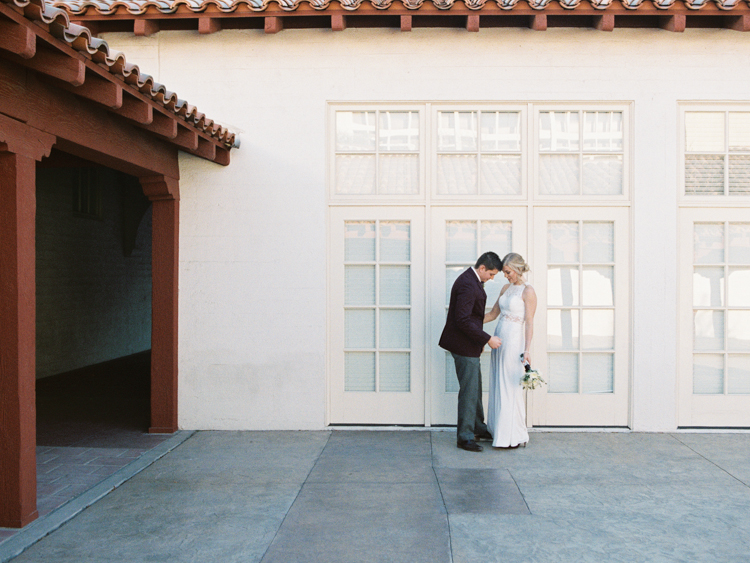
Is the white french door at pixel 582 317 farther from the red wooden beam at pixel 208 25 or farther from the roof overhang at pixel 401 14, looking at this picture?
the red wooden beam at pixel 208 25

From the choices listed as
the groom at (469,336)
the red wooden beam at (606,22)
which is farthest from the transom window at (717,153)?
the groom at (469,336)

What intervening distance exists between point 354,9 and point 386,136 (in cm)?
119

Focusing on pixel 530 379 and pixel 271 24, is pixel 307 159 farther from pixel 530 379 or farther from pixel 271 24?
pixel 530 379

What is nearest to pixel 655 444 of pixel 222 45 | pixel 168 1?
pixel 222 45

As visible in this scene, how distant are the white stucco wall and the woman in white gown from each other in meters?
1.29

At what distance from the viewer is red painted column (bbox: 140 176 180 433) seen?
5859 millimetres

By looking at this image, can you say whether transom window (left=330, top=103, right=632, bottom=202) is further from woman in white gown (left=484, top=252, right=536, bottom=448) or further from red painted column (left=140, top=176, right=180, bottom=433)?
red painted column (left=140, top=176, right=180, bottom=433)

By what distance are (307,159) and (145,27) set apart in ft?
6.45

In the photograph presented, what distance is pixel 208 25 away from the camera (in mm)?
5707

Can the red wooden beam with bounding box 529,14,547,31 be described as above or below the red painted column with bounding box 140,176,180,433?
above

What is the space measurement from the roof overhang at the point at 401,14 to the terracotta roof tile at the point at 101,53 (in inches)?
50.5

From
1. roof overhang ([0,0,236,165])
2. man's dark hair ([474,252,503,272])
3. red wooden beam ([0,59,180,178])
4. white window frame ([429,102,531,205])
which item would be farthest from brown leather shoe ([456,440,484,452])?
red wooden beam ([0,59,180,178])

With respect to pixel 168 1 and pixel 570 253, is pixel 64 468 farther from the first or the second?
pixel 570 253

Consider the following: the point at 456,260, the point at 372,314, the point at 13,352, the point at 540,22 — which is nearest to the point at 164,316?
the point at 372,314
